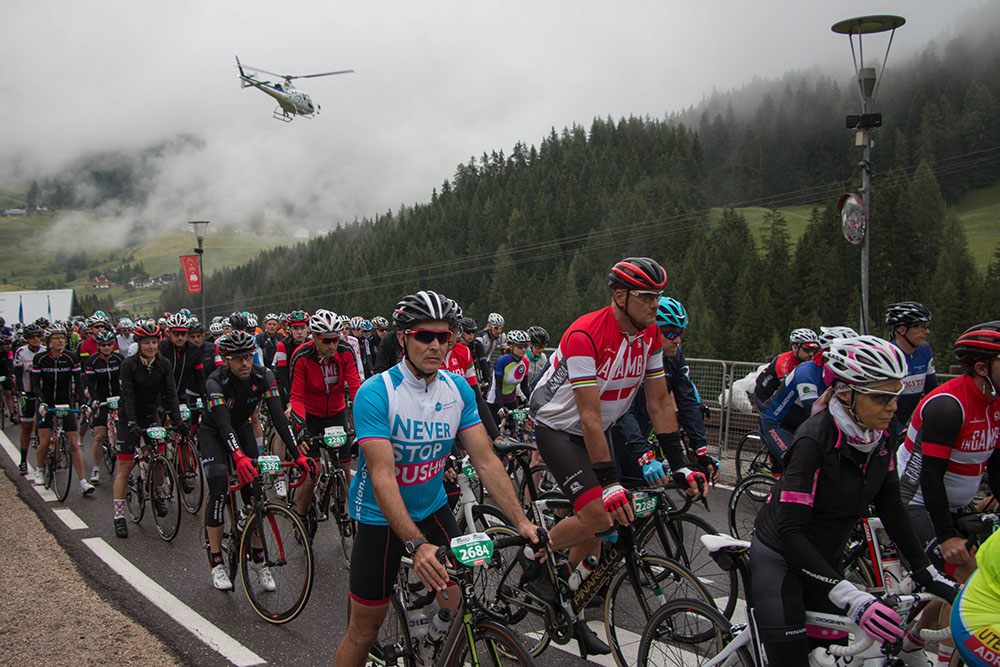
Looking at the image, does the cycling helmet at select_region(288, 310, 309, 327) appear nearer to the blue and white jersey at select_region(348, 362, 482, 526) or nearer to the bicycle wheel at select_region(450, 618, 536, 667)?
the blue and white jersey at select_region(348, 362, 482, 526)

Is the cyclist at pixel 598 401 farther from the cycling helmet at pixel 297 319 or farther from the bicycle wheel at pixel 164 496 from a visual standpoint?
the cycling helmet at pixel 297 319

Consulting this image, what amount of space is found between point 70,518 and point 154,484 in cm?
132

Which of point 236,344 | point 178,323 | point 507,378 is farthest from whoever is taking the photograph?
point 507,378

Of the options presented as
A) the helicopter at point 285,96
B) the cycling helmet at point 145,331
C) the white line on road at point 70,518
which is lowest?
the white line on road at point 70,518

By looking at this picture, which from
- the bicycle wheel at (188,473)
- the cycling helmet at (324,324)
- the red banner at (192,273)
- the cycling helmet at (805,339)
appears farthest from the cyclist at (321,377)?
the red banner at (192,273)

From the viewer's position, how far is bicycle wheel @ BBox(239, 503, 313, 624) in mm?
5215

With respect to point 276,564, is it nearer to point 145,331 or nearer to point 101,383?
point 145,331

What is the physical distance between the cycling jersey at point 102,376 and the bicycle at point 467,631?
7417 millimetres

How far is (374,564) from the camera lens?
11.3ft

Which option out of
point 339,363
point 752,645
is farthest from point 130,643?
point 752,645

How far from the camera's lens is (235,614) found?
5.45 m

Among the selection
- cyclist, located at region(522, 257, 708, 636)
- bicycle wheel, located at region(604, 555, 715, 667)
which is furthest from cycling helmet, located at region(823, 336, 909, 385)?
bicycle wheel, located at region(604, 555, 715, 667)

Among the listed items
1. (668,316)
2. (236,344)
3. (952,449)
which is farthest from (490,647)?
(236,344)

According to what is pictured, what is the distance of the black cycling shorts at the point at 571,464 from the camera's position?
4.29 metres
